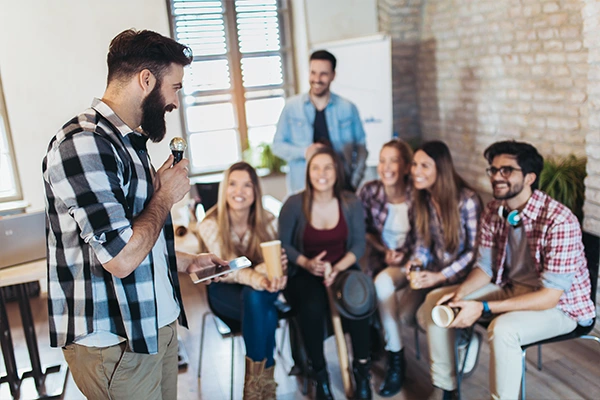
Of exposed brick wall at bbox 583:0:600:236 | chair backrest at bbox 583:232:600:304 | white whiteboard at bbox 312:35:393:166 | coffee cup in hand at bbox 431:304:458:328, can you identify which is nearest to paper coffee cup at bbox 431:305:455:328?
coffee cup in hand at bbox 431:304:458:328

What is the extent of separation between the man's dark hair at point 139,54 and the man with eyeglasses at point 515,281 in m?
1.64

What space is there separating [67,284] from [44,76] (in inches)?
136

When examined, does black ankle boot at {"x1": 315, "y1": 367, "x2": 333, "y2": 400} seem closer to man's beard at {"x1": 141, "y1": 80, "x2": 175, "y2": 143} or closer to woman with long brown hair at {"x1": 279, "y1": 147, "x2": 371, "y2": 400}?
woman with long brown hair at {"x1": 279, "y1": 147, "x2": 371, "y2": 400}

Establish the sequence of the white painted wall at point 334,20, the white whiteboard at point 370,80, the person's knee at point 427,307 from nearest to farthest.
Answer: the person's knee at point 427,307, the white whiteboard at point 370,80, the white painted wall at point 334,20

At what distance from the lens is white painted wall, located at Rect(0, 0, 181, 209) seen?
14.5 feet

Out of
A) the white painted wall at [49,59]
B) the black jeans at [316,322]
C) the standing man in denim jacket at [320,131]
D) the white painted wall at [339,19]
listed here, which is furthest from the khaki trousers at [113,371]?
the white painted wall at [339,19]

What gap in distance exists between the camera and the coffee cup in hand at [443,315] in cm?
249

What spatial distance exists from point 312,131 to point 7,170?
8.04 ft

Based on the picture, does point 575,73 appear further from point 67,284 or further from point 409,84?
point 67,284

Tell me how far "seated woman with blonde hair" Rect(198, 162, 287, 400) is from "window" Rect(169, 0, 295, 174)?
2.95 meters

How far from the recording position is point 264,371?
276 cm

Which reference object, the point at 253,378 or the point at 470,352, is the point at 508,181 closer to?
the point at 470,352

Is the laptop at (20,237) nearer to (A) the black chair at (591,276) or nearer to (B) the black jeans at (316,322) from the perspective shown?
(B) the black jeans at (316,322)

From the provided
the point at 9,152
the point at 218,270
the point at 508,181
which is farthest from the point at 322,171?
the point at 9,152
